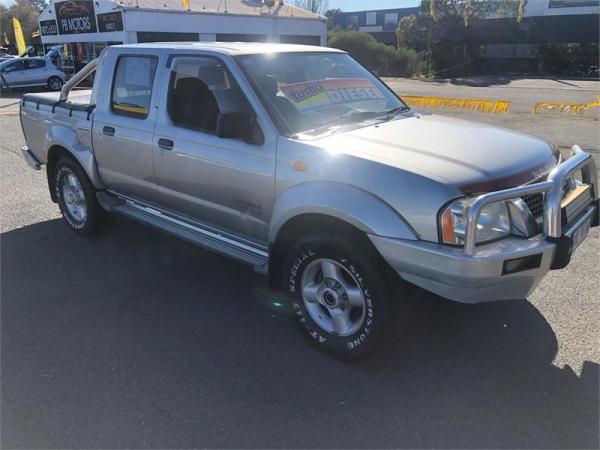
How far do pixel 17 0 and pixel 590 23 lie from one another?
237ft

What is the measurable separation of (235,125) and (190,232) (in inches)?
44.1

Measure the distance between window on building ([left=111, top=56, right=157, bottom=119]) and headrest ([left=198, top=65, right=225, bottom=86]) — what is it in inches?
24.2

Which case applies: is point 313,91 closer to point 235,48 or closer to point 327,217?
point 235,48

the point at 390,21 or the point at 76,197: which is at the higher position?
the point at 390,21

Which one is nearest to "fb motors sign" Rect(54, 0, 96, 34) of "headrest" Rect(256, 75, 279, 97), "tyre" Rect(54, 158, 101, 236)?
"tyre" Rect(54, 158, 101, 236)

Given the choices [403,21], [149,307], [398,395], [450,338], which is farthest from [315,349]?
[403,21]

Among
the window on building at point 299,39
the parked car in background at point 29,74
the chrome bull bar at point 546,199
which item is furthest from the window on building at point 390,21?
the chrome bull bar at point 546,199

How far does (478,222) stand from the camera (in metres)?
2.78

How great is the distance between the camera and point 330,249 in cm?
310

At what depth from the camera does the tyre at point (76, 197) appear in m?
5.22

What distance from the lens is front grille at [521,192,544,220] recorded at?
297 centimetres

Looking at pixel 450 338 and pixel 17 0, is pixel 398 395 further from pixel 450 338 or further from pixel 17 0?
pixel 17 0

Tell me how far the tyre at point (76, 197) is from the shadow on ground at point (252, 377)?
1016mm

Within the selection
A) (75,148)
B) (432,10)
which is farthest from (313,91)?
(432,10)
